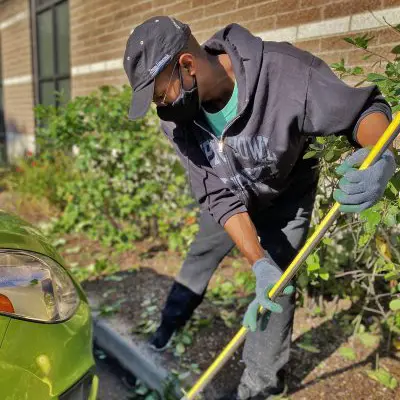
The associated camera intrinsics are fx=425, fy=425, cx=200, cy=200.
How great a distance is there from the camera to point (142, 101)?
5.50 feet

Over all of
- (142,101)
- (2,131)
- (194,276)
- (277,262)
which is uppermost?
(142,101)

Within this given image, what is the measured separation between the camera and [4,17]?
387 inches

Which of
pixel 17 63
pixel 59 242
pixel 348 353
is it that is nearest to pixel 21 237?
pixel 348 353

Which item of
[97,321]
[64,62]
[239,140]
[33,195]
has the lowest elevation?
[33,195]

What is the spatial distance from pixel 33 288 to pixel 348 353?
1.88 metres

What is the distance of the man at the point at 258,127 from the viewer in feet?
5.12

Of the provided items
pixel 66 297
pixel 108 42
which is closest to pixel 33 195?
pixel 108 42

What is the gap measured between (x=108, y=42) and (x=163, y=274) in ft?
11.9

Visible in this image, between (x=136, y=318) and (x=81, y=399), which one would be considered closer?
(x=81, y=399)

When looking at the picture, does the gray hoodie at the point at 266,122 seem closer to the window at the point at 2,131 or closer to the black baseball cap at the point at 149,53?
the black baseball cap at the point at 149,53

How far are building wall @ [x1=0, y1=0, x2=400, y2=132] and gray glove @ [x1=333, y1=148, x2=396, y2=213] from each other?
1.57 m

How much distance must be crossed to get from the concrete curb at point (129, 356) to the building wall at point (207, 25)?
2.41 metres

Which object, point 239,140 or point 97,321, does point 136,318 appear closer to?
point 97,321

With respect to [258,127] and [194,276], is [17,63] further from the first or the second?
[258,127]
